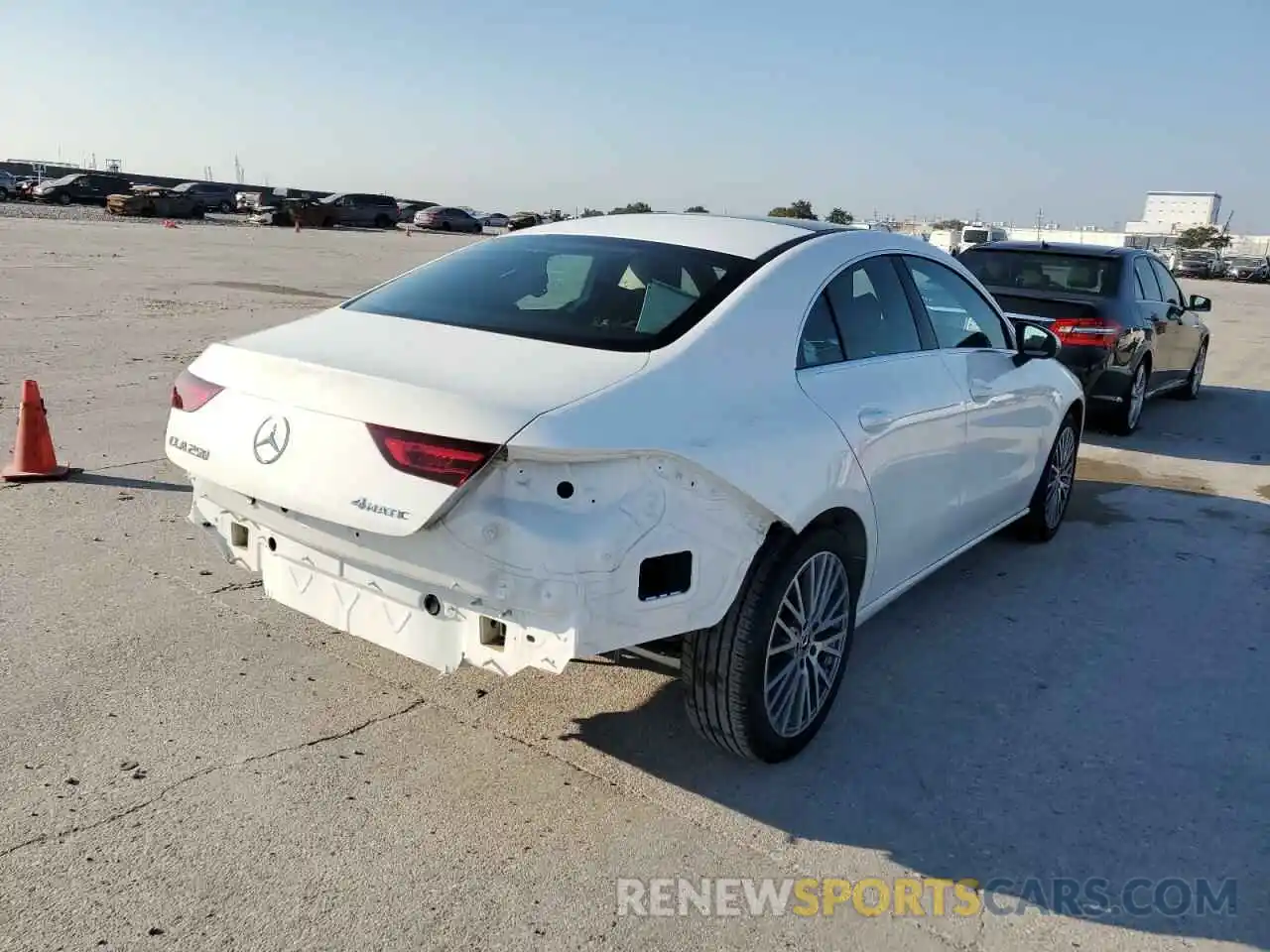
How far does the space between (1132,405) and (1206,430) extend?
1332 millimetres

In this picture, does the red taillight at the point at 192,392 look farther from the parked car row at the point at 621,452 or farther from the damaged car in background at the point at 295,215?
the damaged car in background at the point at 295,215

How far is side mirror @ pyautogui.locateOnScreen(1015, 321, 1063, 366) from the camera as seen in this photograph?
17.5 ft

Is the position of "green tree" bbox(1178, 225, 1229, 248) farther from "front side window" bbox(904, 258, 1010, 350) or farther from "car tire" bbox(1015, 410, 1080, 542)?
"front side window" bbox(904, 258, 1010, 350)

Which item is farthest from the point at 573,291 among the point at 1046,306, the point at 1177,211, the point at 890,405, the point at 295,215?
the point at 1177,211

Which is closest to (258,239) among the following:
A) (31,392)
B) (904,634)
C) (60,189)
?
(60,189)

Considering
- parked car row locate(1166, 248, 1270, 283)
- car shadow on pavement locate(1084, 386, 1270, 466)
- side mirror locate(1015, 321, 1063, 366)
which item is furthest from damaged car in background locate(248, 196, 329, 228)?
side mirror locate(1015, 321, 1063, 366)

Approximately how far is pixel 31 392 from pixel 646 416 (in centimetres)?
469

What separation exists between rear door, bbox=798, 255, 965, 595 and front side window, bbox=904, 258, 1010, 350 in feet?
0.69

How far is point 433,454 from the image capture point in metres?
2.77

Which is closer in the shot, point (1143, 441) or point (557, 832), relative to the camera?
point (557, 832)

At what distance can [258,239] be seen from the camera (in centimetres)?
3438

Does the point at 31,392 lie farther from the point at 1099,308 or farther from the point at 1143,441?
the point at 1143,441

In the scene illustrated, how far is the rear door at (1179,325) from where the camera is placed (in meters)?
10.5

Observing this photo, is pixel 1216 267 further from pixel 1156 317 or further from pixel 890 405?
pixel 890 405
